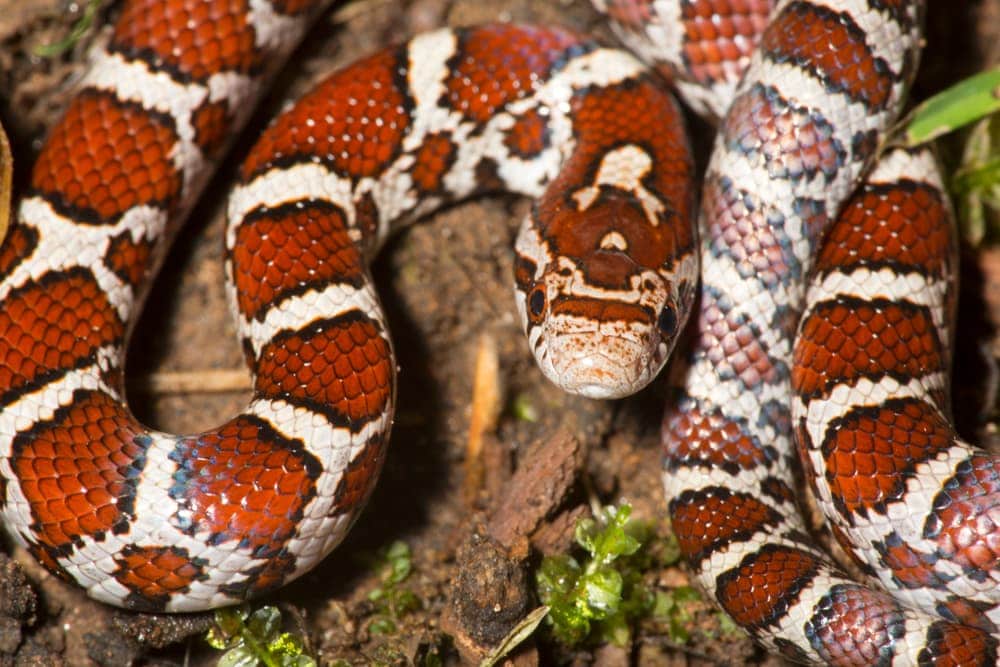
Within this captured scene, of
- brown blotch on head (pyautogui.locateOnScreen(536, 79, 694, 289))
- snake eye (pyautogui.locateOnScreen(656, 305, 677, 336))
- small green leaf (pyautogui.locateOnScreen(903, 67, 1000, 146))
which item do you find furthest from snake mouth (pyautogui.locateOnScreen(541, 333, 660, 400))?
small green leaf (pyautogui.locateOnScreen(903, 67, 1000, 146))

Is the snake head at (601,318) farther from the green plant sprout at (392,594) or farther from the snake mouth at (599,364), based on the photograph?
the green plant sprout at (392,594)

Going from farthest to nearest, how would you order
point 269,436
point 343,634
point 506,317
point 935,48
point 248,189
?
point 935,48 < point 506,317 < point 248,189 < point 343,634 < point 269,436

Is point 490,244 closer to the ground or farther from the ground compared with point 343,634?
farther from the ground

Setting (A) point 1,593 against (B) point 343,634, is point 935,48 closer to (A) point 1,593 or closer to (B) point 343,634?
(B) point 343,634

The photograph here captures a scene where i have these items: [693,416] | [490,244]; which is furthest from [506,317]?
[693,416]

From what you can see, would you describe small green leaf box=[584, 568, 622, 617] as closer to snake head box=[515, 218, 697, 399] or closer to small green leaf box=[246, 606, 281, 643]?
snake head box=[515, 218, 697, 399]

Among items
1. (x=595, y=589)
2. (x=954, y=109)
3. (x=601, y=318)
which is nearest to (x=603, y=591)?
(x=595, y=589)

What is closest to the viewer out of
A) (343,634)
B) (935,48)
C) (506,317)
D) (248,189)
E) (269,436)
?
(269,436)
